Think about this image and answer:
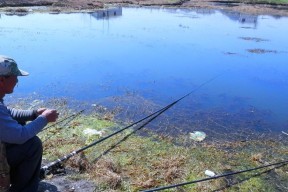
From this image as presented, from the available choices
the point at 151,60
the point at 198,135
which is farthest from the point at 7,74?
the point at 151,60

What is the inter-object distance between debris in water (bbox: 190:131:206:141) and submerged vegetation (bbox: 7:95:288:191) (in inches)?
3.2

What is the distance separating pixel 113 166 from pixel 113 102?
3.42 metres

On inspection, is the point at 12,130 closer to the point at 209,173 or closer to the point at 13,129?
the point at 13,129

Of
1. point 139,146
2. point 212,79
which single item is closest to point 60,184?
point 139,146

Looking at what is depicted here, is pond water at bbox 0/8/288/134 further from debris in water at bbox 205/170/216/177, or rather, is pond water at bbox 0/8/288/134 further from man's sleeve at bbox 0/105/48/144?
man's sleeve at bbox 0/105/48/144

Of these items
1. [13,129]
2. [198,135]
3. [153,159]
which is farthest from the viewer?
[198,135]

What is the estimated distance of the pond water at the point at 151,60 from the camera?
9.22m

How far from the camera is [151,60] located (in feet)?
41.0

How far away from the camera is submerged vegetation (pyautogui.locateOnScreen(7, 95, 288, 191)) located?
478cm

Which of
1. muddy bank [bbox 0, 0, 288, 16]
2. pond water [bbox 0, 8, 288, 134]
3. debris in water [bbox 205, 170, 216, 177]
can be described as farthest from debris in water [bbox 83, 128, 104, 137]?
muddy bank [bbox 0, 0, 288, 16]

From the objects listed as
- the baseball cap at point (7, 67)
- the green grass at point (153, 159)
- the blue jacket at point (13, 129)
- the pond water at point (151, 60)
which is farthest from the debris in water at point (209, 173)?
the baseball cap at point (7, 67)

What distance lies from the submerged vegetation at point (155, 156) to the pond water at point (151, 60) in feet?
5.28

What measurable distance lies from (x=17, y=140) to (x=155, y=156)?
2775 mm

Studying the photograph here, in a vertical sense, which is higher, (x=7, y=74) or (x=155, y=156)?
(x=7, y=74)
